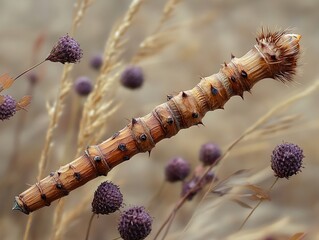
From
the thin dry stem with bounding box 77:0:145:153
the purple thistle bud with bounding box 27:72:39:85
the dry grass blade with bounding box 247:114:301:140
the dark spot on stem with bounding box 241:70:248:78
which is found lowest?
the dry grass blade with bounding box 247:114:301:140

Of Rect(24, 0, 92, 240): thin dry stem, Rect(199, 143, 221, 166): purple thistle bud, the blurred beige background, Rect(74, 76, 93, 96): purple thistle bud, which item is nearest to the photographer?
Rect(24, 0, 92, 240): thin dry stem

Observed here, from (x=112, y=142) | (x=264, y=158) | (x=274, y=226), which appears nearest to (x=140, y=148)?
(x=112, y=142)

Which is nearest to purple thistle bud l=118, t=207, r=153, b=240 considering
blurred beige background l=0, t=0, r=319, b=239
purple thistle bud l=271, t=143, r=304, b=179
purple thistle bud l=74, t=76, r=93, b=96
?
purple thistle bud l=271, t=143, r=304, b=179

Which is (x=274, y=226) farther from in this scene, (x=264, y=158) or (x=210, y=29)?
(x=210, y=29)

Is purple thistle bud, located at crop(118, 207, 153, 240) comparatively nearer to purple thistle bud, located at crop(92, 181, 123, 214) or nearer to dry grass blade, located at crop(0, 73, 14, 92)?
purple thistle bud, located at crop(92, 181, 123, 214)

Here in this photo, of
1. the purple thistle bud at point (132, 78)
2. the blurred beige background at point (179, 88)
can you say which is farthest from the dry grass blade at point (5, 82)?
the blurred beige background at point (179, 88)

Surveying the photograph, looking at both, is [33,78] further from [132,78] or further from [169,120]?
[169,120]

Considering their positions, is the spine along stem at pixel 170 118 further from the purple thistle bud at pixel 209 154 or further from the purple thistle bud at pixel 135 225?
the purple thistle bud at pixel 209 154

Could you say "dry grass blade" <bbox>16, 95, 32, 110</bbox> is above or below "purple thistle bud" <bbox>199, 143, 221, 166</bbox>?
above
